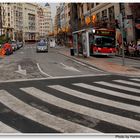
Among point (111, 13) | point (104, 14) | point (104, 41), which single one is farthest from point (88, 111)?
point (104, 14)

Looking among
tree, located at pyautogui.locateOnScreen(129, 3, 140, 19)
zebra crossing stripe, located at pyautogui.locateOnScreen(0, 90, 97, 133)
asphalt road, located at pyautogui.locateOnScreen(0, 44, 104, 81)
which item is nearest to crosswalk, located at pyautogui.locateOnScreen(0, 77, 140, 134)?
zebra crossing stripe, located at pyautogui.locateOnScreen(0, 90, 97, 133)

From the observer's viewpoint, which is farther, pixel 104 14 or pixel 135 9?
pixel 104 14

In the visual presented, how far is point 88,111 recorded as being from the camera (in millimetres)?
9141

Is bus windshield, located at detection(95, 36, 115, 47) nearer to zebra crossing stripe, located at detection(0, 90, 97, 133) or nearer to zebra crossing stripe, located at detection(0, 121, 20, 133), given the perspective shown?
zebra crossing stripe, located at detection(0, 90, 97, 133)

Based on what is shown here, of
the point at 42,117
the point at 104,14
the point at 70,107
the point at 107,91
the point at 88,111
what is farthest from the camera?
the point at 104,14

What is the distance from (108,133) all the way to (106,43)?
27.9 meters

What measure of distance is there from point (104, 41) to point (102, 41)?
274 mm

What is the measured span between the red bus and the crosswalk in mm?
20224

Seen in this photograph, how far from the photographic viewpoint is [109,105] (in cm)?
986

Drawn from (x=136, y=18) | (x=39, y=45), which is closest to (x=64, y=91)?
(x=136, y=18)

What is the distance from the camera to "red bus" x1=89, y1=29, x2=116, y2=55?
3359 centimetres

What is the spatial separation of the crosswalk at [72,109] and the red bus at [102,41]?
2022cm

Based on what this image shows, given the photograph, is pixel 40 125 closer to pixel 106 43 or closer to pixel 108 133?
pixel 108 133

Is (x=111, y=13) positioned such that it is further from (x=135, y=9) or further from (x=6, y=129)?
(x=6, y=129)
